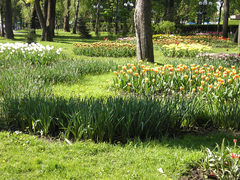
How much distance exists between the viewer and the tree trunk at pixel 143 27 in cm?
815

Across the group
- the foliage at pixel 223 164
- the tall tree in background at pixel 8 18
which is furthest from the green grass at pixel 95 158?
the tall tree in background at pixel 8 18

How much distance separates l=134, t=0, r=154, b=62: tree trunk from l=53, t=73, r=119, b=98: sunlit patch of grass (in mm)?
1971

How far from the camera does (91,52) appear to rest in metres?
11.5

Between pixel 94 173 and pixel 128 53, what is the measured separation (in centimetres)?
943

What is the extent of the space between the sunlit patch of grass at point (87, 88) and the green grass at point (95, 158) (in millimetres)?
2189

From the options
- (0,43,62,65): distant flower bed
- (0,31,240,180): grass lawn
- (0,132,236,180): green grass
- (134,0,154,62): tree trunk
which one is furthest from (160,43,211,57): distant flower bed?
(0,132,236,180): green grass

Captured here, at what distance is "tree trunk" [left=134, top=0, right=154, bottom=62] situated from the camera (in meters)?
8.15

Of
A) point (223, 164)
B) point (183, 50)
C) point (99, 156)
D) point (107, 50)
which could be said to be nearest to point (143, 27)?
point (107, 50)

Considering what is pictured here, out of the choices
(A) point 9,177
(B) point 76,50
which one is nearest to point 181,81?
(A) point 9,177

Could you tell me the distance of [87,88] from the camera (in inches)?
247

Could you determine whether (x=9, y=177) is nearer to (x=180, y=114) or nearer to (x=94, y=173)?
(x=94, y=173)

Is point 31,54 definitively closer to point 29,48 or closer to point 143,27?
point 29,48

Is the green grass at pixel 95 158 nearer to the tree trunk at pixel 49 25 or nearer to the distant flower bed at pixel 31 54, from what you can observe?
the distant flower bed at pixel 31 54

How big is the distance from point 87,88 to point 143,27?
3.41 meters
